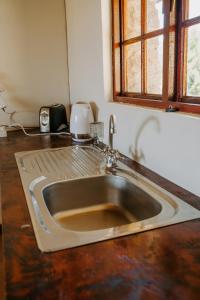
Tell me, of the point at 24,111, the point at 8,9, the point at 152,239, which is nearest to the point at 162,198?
the point at 152,239

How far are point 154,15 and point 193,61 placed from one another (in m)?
0.38

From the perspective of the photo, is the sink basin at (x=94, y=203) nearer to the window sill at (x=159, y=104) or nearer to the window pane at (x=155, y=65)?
the window sill at (x=159, y=104)

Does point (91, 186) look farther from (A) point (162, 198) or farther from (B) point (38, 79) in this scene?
(B) point (38, 79)

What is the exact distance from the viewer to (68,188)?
1.24 m

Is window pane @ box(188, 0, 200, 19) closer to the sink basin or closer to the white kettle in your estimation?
the sink basin

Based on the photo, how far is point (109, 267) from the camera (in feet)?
2.02

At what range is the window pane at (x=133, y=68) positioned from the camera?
1.52 m

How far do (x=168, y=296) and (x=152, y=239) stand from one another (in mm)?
212

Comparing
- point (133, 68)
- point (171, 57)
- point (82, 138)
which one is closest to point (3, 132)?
point (82, 138)

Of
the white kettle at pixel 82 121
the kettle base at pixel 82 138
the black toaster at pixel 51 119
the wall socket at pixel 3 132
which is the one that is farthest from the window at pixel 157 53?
the wall socket at pixel 3 132

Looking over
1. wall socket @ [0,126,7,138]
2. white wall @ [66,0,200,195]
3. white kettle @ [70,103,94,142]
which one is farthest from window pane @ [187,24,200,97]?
wall socket @ [0,126,7,138]

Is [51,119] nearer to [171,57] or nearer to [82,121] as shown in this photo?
[82,121]

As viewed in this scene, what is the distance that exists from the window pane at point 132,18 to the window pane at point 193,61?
453 millimetres

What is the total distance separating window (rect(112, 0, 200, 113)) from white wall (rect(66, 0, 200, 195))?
0.21 feet
